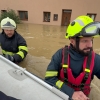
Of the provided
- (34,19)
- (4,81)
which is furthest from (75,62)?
(34,19)

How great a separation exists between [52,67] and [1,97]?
673mm

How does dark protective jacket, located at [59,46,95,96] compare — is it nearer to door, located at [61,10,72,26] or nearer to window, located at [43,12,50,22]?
door, located at [61,10,72,26]

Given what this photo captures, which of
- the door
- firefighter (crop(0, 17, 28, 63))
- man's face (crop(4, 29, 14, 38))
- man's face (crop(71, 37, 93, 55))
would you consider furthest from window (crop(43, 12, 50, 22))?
man's face (crop(71, 37, 93, 55))

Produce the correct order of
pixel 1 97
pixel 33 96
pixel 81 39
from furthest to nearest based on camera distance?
pixel 81 39 → pixel 33 96 → pixel 1 97

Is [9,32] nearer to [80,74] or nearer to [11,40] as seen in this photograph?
[11,40]

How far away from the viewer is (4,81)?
4.81 feet

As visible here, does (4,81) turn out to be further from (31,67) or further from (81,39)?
(31,67)

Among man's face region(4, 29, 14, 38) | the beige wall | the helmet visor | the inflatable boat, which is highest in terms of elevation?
the beige wall

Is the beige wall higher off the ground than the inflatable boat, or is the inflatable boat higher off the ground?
the beige wall

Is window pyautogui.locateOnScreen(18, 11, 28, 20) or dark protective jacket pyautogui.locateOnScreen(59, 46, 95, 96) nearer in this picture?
dark protective jacket pyautogui.locateOnScreen(59, 46, 95, 96)

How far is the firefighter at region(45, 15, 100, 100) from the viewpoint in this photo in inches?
56.0

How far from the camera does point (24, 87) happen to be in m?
1.36

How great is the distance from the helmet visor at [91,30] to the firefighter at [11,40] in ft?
5.42

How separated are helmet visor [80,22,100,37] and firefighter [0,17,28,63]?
1.65m
